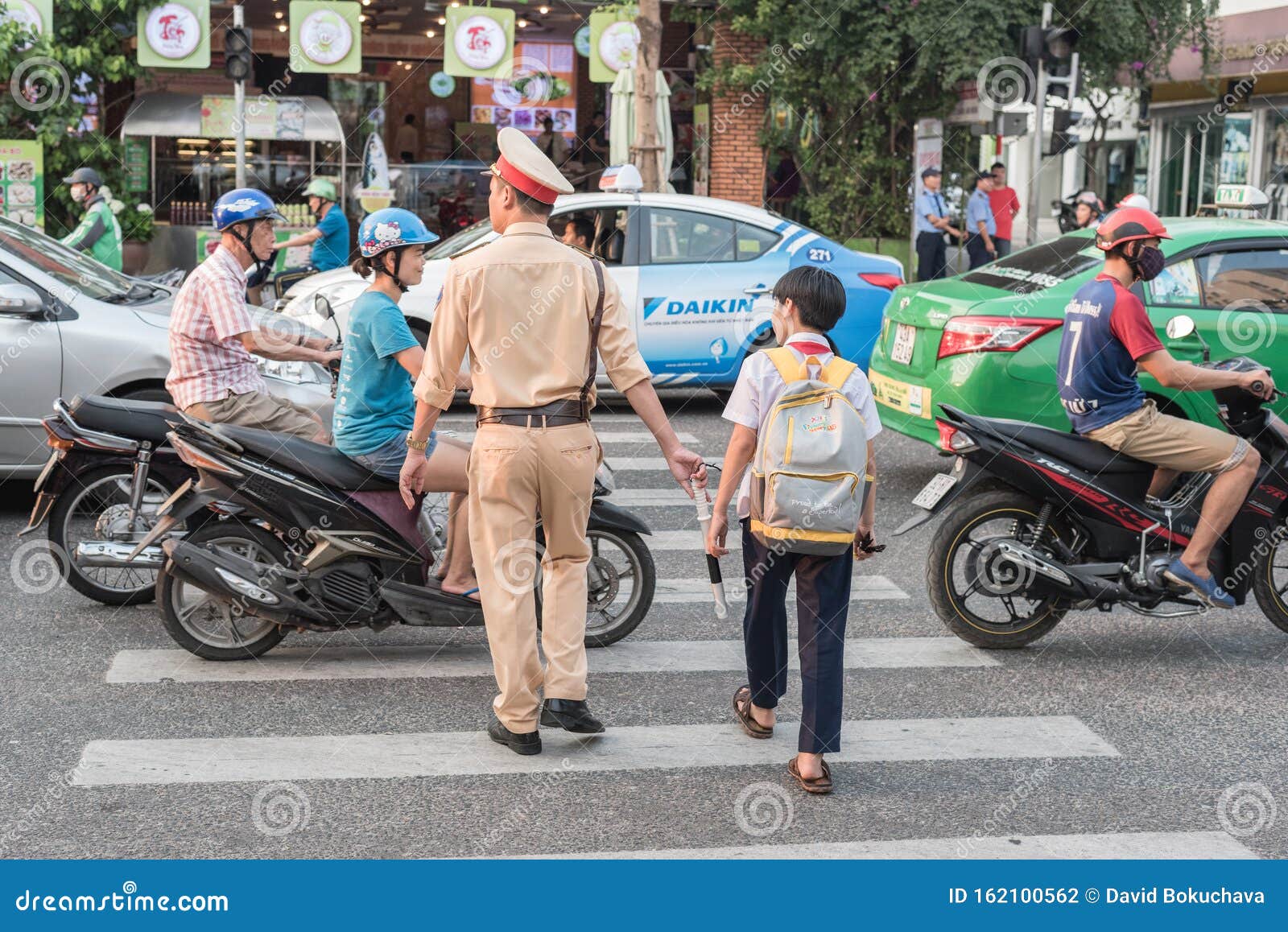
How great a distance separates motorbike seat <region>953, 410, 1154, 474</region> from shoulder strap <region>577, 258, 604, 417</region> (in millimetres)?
1850

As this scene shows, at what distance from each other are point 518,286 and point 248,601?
1.76 metres

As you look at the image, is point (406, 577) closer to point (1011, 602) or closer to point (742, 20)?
point (1011, 602)

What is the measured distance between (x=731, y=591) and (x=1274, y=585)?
7.90 ft

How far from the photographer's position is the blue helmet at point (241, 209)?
6320 millimetres

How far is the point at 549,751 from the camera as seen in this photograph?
500 cm

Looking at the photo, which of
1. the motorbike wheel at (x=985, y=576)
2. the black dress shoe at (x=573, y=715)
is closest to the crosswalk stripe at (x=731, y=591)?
the motorbike wheel at (x=985, y=576)

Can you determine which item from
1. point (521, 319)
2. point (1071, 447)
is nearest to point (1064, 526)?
point (1071, 447)

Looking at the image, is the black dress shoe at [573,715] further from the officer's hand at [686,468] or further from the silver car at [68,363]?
the silver car at [68,363]

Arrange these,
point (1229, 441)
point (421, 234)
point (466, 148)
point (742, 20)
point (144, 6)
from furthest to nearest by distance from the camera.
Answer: point (466, 148), point (742, 20), point (144, 6), point (1229, 441), point (421, 234)

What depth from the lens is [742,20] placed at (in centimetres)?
2047

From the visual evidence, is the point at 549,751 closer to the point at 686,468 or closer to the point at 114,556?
the point at 686,468

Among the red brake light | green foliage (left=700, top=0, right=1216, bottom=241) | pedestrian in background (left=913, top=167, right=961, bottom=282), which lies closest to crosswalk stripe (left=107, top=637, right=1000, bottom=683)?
the red brake light

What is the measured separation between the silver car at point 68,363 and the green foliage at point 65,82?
11.4m
